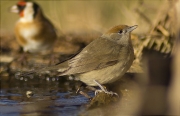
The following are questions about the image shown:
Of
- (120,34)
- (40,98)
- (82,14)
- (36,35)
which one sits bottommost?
(40,98)

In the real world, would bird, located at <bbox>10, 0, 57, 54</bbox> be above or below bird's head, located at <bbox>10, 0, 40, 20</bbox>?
below

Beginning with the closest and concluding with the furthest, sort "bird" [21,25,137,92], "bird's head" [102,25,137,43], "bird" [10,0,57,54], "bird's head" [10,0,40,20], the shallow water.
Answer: the shallow water < "bird" [21,25,137,92] < "bird's head" [102,25,137,43] < "bird" [10,0,57,54] < "bird's head" [10,0,40,20]

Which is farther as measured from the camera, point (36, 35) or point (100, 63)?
point (36, 35)

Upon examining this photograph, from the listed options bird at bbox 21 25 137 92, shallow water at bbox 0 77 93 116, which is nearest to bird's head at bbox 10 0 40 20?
shallow water at bbox 0 77 93 116

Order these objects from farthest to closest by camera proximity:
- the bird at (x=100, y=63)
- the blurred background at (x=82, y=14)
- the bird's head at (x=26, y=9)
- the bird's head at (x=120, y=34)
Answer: the bird's head at (x=26, y=9) < the blurred background at (x=82, y=14) < the bird's head at (x=120, y=34) < the bird at (x=100, y=63)

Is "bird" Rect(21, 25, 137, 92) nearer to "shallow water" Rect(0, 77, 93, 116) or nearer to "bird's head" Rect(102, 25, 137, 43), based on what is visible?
"bird's head" Rect(102, 25, 137, 43)

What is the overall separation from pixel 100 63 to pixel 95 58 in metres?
0.10

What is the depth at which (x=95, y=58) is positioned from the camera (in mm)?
5789

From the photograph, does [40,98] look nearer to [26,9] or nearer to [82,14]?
[82,14]

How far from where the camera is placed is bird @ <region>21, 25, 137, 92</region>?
18.2 feet

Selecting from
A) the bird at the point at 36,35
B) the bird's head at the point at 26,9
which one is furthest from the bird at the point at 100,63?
the bird's head at the point at 26,9

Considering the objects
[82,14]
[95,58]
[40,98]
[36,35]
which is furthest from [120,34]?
[82,14]

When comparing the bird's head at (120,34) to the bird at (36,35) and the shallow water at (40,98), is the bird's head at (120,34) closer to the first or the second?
the shallow water at (40,98)

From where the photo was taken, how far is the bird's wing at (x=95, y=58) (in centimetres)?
564
